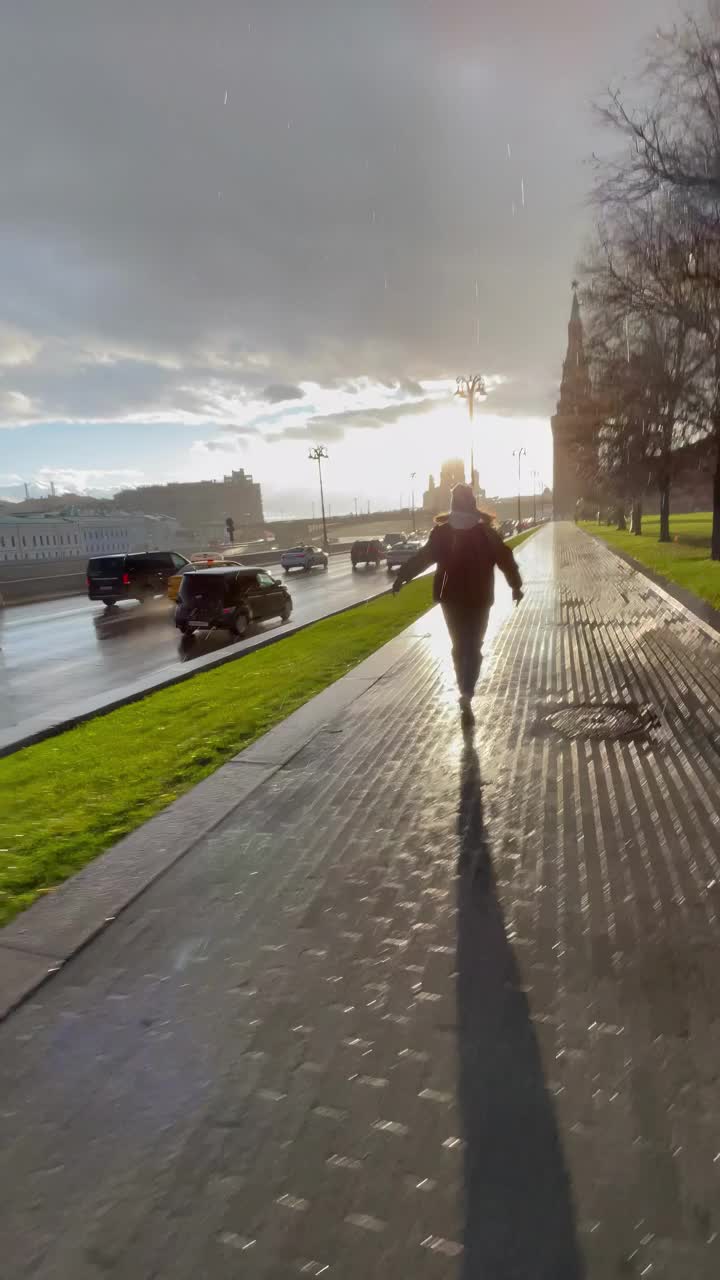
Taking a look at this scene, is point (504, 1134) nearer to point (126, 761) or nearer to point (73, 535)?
point (126, 761)

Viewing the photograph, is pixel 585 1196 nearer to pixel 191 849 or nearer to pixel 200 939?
pixel 200 939

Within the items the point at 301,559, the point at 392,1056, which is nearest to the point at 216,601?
the point at 392,1056

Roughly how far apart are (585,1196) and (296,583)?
106ft

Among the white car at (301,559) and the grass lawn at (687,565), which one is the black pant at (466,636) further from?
the white car at (301,559)

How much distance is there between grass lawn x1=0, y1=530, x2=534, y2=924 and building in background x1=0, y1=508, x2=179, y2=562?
236ft

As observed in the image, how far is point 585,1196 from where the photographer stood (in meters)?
1.96

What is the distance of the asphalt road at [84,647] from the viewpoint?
34.3 ft

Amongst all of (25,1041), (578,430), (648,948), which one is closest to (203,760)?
(25,1041)

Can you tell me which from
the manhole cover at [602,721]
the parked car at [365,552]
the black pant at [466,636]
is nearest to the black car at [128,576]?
the black pant at [466,636]

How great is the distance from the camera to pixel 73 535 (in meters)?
93.9

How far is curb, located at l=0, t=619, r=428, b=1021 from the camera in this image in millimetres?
3168

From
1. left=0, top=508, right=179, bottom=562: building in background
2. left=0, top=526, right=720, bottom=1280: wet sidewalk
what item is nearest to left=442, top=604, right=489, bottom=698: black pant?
left=0, top=526, right=720, bottom=1280: wet sidewalk

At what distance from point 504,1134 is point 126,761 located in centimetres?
469

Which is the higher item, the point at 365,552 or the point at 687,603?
the point at 365,552
